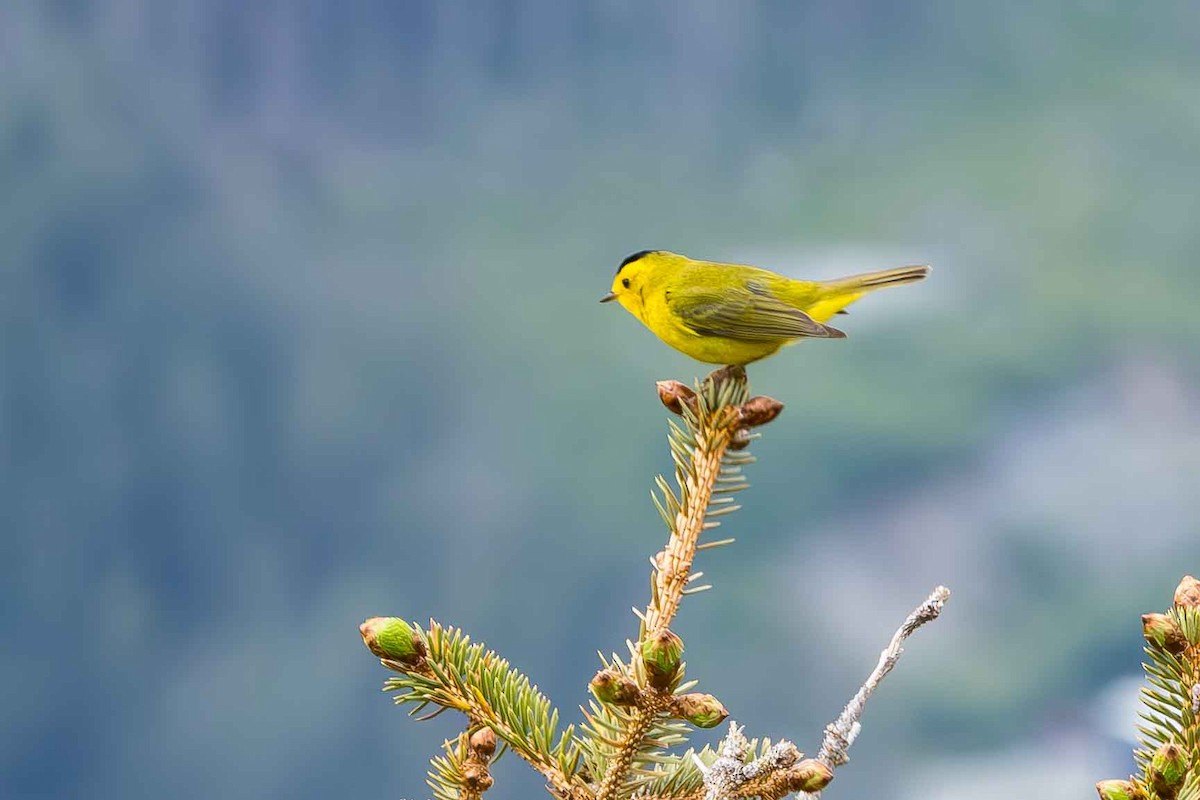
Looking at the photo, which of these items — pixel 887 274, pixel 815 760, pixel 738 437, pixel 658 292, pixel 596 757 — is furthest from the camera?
pixel 887 274

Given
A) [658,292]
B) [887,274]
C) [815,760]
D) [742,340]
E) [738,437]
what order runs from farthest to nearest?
[887,274] < [658,292] < [742,340] < [738,437] < [815,760]

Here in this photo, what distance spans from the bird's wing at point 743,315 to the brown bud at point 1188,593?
66 centimetres

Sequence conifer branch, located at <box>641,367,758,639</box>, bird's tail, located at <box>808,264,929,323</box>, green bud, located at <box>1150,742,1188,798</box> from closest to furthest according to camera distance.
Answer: green bud, located at <box>1150,742,1188,798</box> < conifer branch, located at <box>641,367,758,639</box> < bird's tail, located at <box>808,264,929,323</box>

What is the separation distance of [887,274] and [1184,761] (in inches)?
42.9

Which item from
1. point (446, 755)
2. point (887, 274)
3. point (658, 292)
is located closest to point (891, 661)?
point (446, 755)

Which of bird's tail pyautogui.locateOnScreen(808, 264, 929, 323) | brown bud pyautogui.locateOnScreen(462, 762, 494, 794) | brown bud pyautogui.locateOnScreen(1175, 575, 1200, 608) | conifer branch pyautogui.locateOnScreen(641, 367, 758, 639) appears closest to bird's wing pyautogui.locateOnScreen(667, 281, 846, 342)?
bird's tail pyautogui.locateOnScreen(808, 264, 929, 323)

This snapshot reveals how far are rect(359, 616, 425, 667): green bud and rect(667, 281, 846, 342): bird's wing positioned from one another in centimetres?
75

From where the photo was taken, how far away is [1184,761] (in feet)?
2.29

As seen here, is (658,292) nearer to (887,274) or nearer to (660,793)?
(887,274)

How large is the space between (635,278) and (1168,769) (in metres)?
0.99

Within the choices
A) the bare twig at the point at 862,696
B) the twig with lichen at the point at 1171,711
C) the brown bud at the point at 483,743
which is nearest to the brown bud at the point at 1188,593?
the twig with lichen at the point at 1171,711

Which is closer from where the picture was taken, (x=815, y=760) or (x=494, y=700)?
(x=815, y=760)

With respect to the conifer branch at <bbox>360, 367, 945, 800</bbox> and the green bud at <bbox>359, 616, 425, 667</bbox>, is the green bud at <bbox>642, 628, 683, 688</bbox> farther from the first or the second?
the green bud at <bbox>359, 616, 425, 667</bbox>

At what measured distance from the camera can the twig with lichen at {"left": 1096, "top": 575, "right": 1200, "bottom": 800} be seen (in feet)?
2.30
